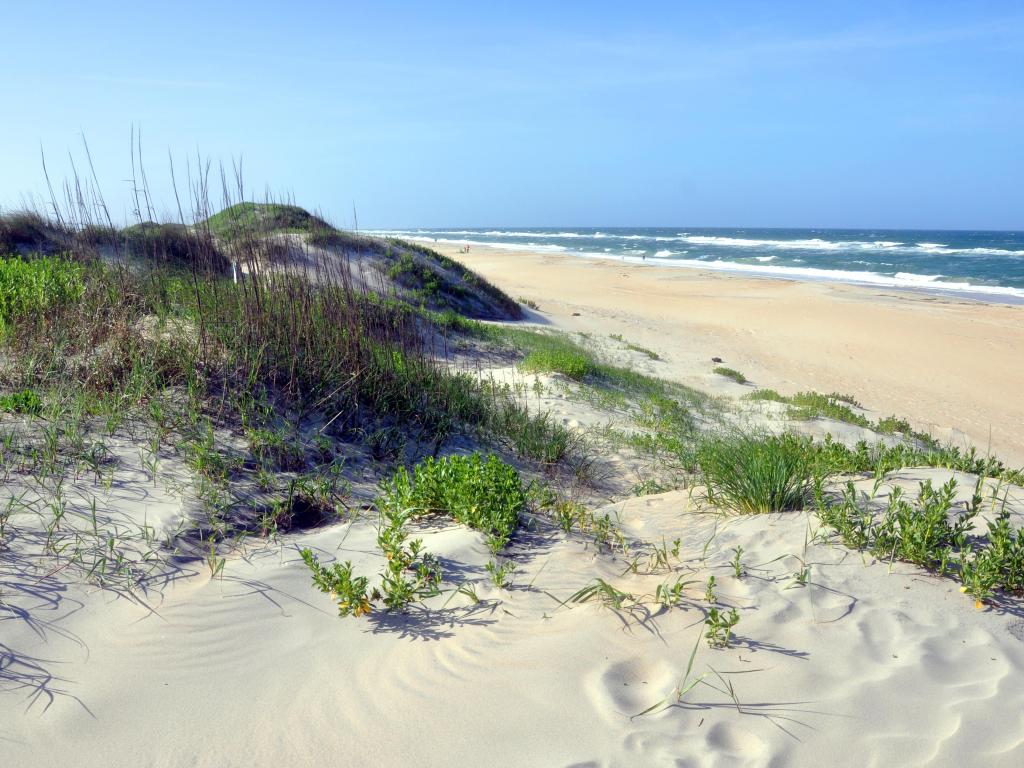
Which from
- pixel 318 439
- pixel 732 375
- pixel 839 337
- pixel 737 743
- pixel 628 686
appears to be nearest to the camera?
pixel 737 743

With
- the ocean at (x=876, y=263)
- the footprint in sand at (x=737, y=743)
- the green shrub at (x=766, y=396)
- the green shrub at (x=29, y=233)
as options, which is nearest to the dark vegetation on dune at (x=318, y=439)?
the footprint in sand at (x=737, y=743)

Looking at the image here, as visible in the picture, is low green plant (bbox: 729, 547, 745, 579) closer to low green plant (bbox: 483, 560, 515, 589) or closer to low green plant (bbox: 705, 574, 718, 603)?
low green plant (bbox: 705, 574, 718, 603)

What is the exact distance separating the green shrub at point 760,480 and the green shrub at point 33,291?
4.98 meters

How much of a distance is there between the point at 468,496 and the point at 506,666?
1.18m

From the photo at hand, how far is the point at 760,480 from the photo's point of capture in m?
3.97

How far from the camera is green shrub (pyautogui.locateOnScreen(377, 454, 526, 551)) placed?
3.58 m

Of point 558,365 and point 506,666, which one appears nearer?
point 506,666

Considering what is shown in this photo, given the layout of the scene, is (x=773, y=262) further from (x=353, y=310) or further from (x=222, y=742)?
(x=222, y=742)

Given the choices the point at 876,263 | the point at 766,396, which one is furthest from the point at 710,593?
the point at 876,263

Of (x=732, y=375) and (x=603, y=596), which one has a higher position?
(x=603, y=596)

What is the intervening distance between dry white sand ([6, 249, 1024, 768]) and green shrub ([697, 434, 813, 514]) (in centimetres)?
38

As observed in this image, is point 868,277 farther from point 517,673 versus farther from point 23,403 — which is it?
point 23,403

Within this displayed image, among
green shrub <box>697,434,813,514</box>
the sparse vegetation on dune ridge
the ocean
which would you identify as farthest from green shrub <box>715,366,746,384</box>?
the ocean

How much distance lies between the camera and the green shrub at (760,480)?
3914 millimetres
